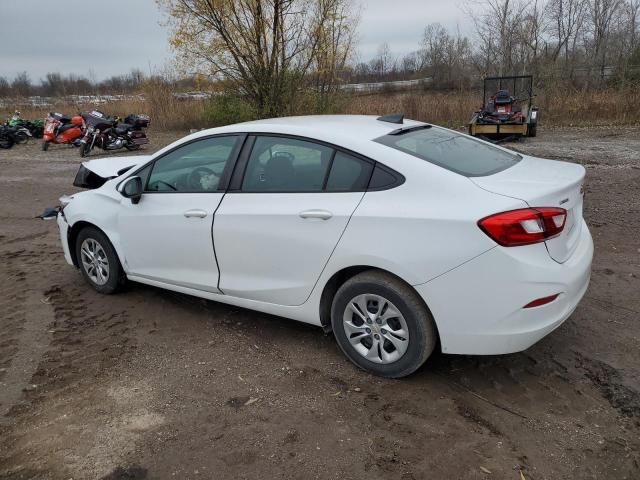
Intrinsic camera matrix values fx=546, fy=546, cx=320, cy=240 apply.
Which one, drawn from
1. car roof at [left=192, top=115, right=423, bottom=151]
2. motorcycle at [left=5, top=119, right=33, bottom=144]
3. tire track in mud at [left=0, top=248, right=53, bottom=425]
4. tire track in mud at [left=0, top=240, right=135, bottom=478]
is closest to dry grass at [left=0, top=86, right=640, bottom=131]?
motorcycle at [left=5, top=119, right=33, bottom=144]

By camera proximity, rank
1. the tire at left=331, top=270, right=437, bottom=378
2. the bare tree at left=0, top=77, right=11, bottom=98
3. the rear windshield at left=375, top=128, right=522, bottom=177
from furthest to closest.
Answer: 1. the bare tree at left=0, top=77, right=11, bottom=98
2. the rear windshield at left=375, top=128, right=522, bottom=177
3. the tire at left=331, top=270, right=437, bottom=378

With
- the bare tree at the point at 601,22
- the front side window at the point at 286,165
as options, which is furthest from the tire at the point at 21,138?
the bare tree at the point at 601,22

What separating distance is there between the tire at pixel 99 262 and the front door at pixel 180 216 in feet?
0.95

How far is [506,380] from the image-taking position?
11.0 feet

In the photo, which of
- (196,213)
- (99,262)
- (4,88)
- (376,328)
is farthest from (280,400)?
(4,88)

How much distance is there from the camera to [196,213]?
396 centimetres

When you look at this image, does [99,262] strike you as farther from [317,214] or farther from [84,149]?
[84,149]

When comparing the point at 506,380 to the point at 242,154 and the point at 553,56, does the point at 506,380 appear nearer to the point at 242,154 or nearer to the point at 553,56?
the point at 242,154

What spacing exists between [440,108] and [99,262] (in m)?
Result: 17.7

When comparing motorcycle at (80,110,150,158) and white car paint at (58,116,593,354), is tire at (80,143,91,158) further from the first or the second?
white car paint at (58,116,593,354)

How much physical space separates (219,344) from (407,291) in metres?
1.57

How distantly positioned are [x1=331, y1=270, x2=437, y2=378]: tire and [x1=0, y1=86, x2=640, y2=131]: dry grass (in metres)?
14.7

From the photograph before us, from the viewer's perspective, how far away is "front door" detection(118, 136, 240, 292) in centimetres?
398

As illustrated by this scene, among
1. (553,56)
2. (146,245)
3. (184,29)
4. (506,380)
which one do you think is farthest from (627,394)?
(553,56)
